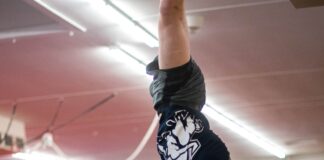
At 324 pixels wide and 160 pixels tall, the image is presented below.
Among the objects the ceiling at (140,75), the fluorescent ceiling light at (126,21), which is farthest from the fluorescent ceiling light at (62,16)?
the fluorescent ceiling light at (126,21)

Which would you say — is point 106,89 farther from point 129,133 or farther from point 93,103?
point 129,133

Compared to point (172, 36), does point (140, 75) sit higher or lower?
higher

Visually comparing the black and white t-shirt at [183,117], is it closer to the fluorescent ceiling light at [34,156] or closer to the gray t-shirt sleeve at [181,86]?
the gray t-shirt sleeve at [181,86]

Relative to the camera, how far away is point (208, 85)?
21.0ft

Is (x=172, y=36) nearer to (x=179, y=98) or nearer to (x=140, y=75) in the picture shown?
(x=179, y=98)

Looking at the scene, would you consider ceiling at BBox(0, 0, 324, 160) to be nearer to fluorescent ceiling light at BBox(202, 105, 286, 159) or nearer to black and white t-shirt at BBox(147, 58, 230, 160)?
fluorescent ceiling light at BBox(202, 105, 286, 159)

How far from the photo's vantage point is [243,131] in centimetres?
899

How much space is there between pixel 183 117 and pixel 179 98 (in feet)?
0.17

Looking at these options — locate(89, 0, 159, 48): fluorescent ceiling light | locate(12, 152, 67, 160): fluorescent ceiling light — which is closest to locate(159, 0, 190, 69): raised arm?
locate(89, 0, 159, 48): fluorescent ceiling light

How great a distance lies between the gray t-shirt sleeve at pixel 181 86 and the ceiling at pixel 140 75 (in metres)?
2.86

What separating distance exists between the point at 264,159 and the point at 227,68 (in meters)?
6.31

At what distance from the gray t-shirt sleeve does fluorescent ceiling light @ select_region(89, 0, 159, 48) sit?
2.80m

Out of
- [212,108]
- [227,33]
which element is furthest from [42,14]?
[212,108]

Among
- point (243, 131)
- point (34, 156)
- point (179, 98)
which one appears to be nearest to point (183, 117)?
point (179, 98)
